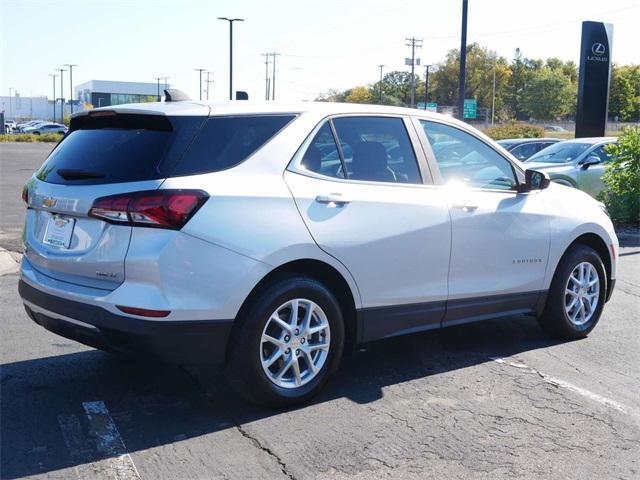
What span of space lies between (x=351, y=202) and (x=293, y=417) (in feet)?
4.49

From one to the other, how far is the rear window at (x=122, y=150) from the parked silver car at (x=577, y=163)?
10.8 meters

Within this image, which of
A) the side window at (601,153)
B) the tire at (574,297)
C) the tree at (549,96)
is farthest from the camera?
the tree at (549,96)

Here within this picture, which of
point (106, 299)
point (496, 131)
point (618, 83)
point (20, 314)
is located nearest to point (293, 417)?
point (106, 299)

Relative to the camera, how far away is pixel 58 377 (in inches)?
195

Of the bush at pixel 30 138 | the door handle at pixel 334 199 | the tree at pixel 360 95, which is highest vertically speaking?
the tree at pixel 360 95

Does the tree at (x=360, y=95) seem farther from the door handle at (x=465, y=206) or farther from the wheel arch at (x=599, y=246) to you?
the door handle at (x=465, y=206)

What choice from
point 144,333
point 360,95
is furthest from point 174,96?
point 360,95

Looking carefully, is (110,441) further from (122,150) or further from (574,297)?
(574,297)

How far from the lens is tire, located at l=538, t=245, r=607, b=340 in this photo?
602 centimetres

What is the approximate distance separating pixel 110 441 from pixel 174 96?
232 cm

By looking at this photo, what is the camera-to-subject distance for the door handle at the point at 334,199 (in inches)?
178

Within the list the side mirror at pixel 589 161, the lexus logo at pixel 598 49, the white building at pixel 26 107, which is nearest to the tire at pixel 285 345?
the side mirror at pixel 589 161

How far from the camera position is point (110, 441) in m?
3.96

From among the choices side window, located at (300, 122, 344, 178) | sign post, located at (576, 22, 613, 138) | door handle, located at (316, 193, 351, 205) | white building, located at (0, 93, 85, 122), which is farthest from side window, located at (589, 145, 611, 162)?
white building, located at (0, 93, 85, 122)
